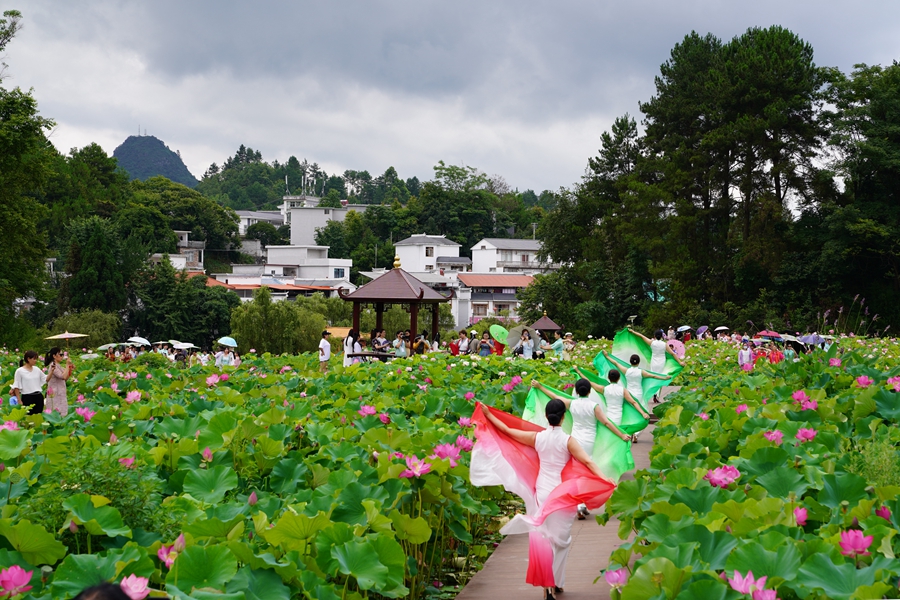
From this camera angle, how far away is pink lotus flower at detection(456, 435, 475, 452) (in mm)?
6168

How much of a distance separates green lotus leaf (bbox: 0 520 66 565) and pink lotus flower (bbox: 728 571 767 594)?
2551 mm

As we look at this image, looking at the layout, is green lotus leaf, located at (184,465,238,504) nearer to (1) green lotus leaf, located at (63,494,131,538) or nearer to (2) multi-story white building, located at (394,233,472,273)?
(1) green lotus leaf, located at (63,494,131,538)

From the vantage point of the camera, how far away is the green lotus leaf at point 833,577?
9.90 ft

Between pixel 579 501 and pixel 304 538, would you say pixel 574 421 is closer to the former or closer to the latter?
pixel 579 501

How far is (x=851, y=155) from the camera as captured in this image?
29.6 meters

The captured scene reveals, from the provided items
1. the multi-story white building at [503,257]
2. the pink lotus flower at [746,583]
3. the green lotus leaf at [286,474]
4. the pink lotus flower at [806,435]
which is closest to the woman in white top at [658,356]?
the pink lotus flower at [806,435]

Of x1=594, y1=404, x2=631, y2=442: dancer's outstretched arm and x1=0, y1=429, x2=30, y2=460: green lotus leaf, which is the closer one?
x1=0, y1=429, x2=30, y2=460: green lotus leaf

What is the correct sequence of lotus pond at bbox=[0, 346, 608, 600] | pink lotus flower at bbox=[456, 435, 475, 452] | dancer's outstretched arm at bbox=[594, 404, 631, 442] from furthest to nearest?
dancer's outstretched arm at bbox=[594, 404, 631, 442], pink lotus flower at bbox=[456, 435, 475, 452], lotus pond at bbox=[0, 346, 608, 600]

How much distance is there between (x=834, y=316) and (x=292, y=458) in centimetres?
2833

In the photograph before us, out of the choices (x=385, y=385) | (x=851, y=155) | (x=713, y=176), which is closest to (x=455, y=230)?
(x=713, y=176)

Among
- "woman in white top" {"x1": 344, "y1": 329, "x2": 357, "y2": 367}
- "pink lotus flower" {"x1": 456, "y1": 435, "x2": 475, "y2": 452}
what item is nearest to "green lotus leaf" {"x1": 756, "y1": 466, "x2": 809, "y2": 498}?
"pink lotus flower" {"x1": 456, "y1": 435, "x2": 475, "y2": 452}

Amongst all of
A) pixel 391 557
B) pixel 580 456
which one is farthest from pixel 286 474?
pixel 580 456

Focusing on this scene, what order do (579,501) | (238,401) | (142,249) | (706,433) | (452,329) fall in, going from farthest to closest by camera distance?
(452,329)
(142,249)
(238,401)
(706,433)
(579,501)

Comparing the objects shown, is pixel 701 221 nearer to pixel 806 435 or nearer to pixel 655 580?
pixel 806 435
